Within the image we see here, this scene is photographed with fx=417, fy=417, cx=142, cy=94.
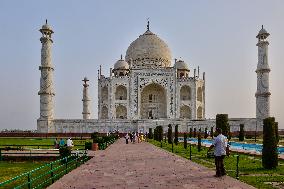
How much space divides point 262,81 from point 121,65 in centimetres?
1769

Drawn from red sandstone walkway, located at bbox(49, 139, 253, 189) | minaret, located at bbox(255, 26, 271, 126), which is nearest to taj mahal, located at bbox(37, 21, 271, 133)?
minaret, located at bbox(255, 26, 271, 126)

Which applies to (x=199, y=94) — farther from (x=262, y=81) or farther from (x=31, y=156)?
(x=31, y=156)

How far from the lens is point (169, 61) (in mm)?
54000

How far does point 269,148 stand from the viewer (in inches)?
427

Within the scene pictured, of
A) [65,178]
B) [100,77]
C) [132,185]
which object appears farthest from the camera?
[100,77]

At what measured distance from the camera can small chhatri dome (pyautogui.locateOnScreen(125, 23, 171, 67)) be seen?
52.1 m

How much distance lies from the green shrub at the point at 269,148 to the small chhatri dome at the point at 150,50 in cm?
4089

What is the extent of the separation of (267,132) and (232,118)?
32916mm

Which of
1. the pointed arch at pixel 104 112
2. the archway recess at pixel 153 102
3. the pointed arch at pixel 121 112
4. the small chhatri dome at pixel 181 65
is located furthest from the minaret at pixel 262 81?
the pointed arch at pixel 104 112

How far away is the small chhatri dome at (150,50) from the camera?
52.1 metres

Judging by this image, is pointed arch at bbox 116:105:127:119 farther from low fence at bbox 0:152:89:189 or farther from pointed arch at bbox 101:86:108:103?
low fence at bbox 0:152:89:189

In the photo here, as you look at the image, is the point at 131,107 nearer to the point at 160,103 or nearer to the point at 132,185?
the point at 160,103

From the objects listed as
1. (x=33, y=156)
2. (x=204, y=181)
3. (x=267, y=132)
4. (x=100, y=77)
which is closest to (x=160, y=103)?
(x=100, y=77)

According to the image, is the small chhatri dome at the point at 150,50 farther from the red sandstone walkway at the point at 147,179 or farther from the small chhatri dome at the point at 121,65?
the red sandstone walkway at the point at 147,179
